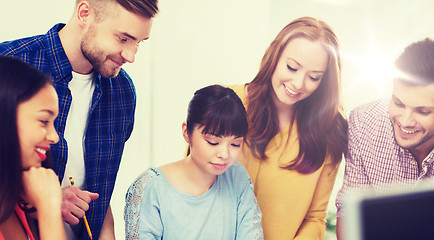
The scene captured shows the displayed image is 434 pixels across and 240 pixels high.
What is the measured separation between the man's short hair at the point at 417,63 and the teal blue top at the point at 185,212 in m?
0.73

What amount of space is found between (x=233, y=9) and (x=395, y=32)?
2.17 feet

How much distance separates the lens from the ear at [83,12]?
1.44 m

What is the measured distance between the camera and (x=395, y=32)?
1779 millimetres

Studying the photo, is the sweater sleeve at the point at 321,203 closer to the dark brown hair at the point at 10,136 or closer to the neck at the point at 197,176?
the neck at the point at 197,176

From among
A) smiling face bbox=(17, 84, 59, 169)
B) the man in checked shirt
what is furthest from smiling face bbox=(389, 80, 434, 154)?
smiling face bbox=(17, 84, 59, 169)

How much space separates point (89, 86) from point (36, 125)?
1.77 ft

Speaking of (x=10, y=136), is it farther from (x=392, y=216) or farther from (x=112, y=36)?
(x=392, y=216)

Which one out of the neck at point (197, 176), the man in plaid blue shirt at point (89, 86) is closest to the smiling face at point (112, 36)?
the man in plaid blue shirt at point (89, 86)

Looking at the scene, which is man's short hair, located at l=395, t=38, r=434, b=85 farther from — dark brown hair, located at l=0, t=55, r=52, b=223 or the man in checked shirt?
dark brown hair, located at l=0, t=55, r=52, b=223

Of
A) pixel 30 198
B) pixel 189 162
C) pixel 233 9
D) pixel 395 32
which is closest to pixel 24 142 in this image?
pixel 30 198

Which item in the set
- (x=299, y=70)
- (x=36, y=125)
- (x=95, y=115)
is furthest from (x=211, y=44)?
(x=36, y=125)

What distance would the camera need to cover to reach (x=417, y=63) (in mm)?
1680

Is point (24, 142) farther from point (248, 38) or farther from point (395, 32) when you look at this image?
point (395, 32)

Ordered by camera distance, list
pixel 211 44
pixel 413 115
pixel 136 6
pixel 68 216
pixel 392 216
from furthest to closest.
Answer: pixel 211 44
pixel 413 115
pixel 136 6
pixel 68 216
pixel 392 216
